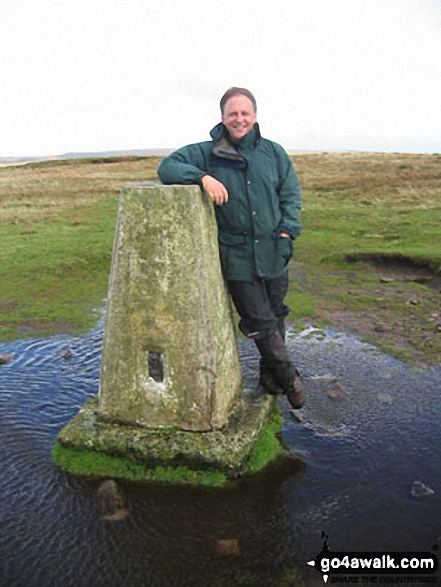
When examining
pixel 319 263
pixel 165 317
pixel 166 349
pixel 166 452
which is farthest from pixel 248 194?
pixel 319 263

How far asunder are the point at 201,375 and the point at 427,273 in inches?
418

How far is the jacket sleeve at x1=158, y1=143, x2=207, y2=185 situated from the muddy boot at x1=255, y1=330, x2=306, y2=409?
2122mm

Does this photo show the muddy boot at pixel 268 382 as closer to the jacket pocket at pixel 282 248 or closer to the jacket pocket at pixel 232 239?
the jacket pocket at pixel 282 248

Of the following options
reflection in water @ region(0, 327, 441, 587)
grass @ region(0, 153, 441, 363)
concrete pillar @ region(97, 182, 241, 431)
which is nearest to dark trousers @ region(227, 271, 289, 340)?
concrete pillar @ region(97, 182, 241, 431)

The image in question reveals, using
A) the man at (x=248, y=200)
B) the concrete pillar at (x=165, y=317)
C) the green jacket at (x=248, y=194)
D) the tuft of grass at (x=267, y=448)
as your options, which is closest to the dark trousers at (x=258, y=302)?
the man at (x=248, y=200)

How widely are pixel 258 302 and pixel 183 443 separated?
5.91 ft

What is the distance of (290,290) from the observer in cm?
1375

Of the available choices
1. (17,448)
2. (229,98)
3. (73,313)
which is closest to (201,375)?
(17,448)

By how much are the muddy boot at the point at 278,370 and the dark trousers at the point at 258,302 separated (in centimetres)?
17

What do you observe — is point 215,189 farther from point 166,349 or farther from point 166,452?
point 166,452

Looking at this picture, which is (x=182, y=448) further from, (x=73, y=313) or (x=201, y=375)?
(x=73, y=313)

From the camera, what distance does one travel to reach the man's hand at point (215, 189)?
232 inches

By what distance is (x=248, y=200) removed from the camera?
20.2 ft

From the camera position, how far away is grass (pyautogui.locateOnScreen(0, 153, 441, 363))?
11398mm
